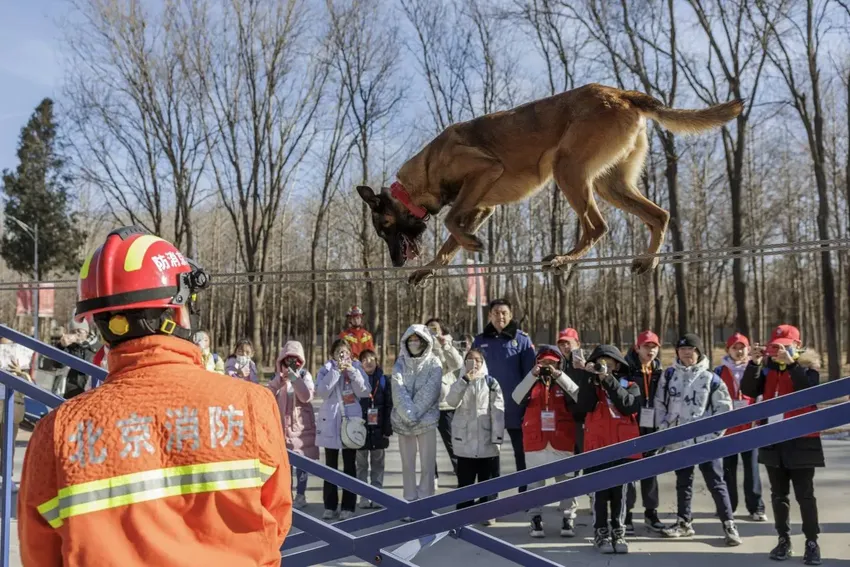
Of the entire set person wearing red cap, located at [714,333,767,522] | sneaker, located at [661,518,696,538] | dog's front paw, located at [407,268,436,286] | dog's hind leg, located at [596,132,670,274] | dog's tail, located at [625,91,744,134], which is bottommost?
sneaker, located at [661,518,696,538]

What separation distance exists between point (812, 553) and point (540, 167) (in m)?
3.81

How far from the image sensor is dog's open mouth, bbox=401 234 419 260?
4074 mm

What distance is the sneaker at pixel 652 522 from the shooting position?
6195 millimetres

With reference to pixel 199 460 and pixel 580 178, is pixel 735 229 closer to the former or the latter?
pixel 580 178

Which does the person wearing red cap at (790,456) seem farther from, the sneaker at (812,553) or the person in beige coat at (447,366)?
the person in beige coat at (447,366)

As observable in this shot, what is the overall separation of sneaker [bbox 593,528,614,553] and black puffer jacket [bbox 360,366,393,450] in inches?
97.0

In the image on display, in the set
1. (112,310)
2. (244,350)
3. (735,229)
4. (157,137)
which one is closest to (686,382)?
(244,350)

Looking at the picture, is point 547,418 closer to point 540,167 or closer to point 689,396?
point 689,396

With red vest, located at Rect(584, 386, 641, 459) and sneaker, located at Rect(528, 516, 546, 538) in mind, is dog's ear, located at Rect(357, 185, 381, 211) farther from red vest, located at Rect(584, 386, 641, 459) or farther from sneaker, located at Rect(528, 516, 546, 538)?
sneaker, located at Rect(528, 516, 546, 538)

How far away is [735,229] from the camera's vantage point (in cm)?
1545

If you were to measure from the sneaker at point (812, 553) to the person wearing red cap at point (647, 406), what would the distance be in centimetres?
119

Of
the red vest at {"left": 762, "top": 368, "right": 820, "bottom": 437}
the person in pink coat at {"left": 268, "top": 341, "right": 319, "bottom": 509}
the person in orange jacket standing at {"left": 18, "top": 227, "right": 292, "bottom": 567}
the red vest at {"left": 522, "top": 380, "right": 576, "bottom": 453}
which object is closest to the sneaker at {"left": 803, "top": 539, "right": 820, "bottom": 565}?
the red vest at {"left": 762, "top": 368, "right": 820, "bottom": 437}

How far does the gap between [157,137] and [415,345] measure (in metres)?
14.5

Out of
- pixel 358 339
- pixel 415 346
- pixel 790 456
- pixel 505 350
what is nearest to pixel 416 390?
pixel 415 346
